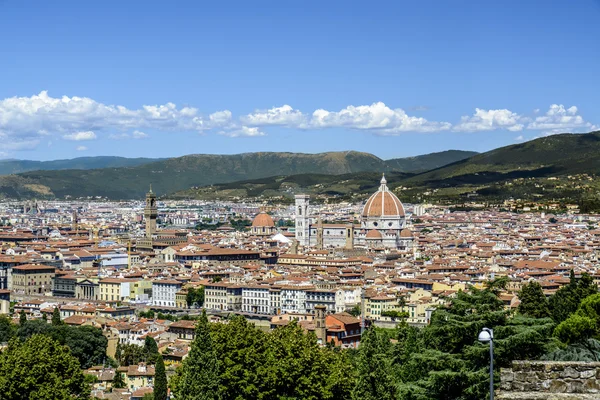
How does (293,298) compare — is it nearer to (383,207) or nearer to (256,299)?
(256,299)

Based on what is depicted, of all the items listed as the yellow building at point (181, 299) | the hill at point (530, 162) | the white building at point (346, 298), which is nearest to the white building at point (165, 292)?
the yellow building at point (181, 299)

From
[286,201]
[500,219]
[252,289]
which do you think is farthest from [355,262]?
[286,201]

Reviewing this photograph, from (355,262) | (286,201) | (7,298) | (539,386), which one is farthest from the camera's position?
(286,201)

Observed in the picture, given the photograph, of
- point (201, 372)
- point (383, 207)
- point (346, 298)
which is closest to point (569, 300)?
point (201, 372)

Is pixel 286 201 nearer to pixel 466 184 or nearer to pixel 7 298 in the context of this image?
pixel 466 184

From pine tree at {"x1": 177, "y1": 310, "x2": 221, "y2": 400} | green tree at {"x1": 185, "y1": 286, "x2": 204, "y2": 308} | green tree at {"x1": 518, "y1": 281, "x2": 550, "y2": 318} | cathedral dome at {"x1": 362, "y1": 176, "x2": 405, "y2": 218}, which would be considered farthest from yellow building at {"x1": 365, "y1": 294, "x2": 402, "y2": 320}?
cathedral dome at {"x1": 362, "y1": 176, "x2": 405, "y2": 218}

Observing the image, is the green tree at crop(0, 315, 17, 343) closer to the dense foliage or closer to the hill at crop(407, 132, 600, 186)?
the dense foliage

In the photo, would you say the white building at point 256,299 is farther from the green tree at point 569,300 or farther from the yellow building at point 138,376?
the green tree at point 569,300
